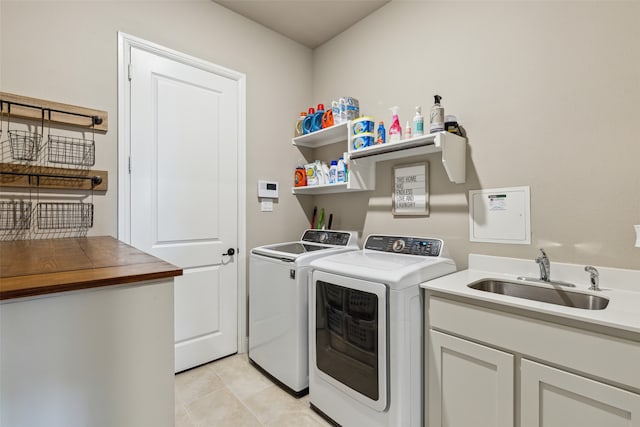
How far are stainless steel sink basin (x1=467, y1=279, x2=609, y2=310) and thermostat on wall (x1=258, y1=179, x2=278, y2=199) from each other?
5.86ft

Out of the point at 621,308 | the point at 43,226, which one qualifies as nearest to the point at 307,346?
the point at 621,308

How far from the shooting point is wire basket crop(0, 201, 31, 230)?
5.26 ft

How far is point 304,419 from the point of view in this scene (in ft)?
5.77

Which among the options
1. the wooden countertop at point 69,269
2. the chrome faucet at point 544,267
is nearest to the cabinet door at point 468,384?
the chrome faucet at point 544,267

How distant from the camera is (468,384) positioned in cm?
133

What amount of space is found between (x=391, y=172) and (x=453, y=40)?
0.96 metres

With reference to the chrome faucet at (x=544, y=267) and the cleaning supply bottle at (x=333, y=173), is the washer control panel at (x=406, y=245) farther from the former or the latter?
the cleaning supply bottle at (x=333, y=173)

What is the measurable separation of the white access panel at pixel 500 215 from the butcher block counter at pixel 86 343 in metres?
1.70

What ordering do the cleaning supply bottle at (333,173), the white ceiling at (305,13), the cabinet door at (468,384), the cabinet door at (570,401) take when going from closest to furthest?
the cabinet door at (570,401), the cabinet door at (468,384), the white ceiling at (305,13), the cleaning supply bottle at (333,173)

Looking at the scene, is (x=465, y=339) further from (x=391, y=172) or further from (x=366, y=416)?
(x=391, y=172)

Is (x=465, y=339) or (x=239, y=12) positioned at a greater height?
(x=239, y=12)

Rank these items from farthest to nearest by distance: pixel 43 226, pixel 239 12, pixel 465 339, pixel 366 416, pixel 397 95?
pixel 239 12 < pixel 397 95 < pixel 43 226 < pixel 366 416 < pixel 465 339

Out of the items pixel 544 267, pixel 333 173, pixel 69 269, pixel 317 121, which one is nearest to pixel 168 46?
pixel 317 121

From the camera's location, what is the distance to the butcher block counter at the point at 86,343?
746 mm
